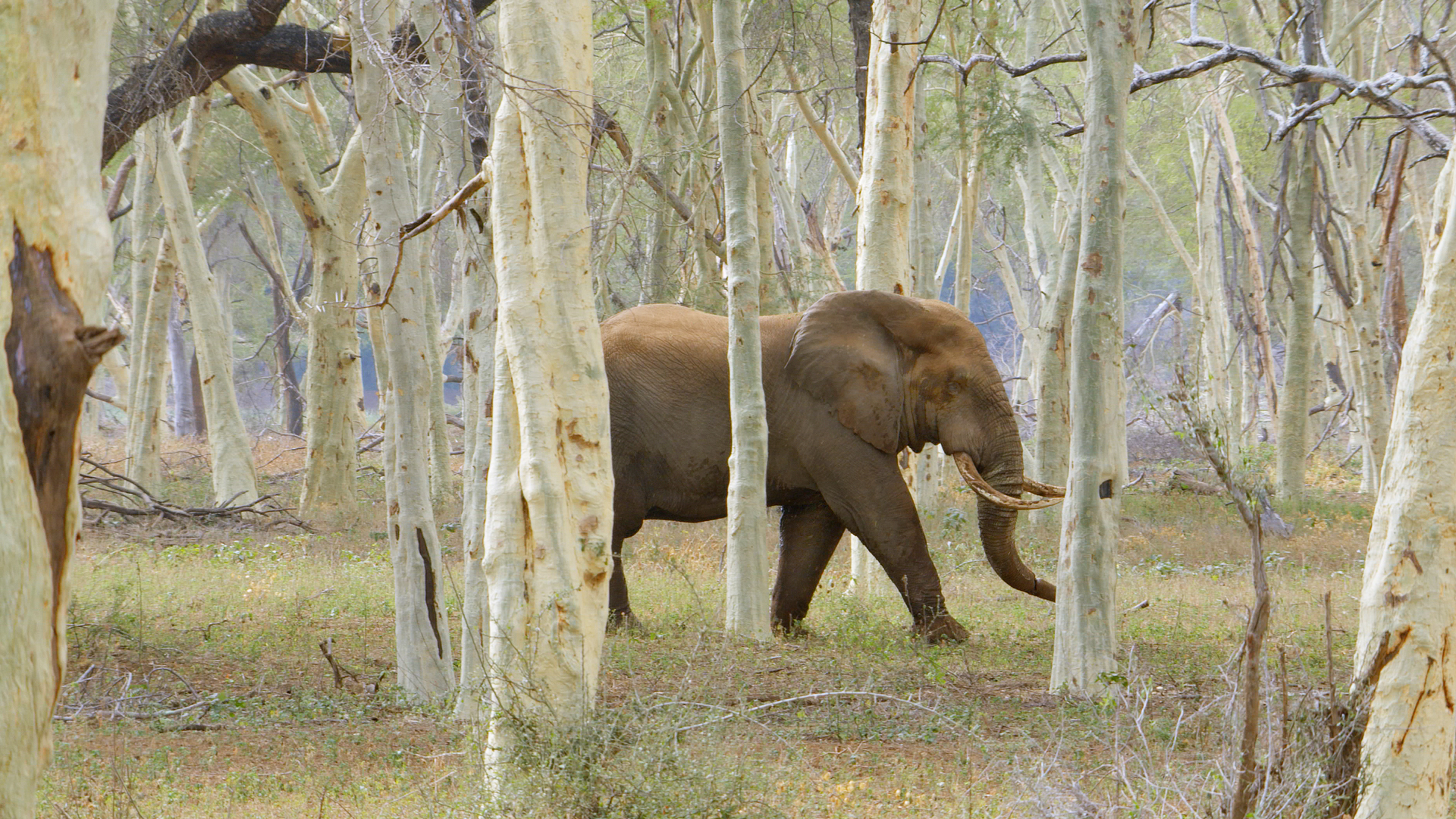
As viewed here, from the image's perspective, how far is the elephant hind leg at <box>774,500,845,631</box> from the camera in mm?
9461

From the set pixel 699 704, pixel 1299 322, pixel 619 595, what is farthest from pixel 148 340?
pixel 1299 322

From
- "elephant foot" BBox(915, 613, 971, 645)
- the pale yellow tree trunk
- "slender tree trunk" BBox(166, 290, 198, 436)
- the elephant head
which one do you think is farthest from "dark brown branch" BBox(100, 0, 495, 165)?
"slender tree trunk" BBox(166, 290, 198, 436)

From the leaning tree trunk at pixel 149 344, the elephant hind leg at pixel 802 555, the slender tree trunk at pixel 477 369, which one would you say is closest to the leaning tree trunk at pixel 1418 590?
the slender tree trunk at pixel 477 369

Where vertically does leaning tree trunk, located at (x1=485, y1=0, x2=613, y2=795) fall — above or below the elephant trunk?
above

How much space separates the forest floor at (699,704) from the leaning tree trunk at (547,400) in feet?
1.00

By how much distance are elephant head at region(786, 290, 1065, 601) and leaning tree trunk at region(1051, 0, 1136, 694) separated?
2.37 m

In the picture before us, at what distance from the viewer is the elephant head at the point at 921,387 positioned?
30.5ft

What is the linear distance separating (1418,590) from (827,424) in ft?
17.2

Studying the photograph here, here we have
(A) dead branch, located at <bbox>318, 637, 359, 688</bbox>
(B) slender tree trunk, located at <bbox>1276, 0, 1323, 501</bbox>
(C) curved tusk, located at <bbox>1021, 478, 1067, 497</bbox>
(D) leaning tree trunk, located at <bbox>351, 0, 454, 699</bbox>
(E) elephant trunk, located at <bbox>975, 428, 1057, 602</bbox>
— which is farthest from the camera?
(B) slender tree trunk, located at <bbox>1276, 0, 1323, 501</bbox>

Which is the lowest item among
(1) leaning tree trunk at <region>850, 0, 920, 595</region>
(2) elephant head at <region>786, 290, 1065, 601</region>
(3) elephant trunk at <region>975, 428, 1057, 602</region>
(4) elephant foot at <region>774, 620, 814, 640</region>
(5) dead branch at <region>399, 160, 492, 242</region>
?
(4) elephant foot at <region>774, 620, 814, 640</region>

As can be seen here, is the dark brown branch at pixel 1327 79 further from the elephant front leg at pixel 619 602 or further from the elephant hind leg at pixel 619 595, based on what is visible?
the elephant front leg at pixel 619 602

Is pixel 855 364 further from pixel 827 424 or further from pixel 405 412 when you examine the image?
pixel 405 412

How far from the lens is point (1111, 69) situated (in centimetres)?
695

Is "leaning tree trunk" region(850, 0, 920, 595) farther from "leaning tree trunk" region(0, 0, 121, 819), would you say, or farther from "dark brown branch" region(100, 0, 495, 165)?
"leaning tree trunk" region(0, 0, 121, 819)
